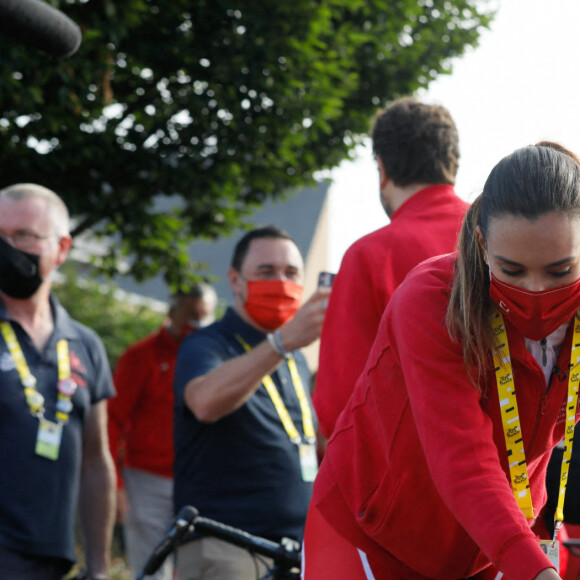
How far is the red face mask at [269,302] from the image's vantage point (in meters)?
4.87

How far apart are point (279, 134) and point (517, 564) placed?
6924mm

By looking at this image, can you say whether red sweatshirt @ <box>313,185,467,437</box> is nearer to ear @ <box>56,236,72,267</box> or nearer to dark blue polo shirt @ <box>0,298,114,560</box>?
dark blue polo shirt @ <box>0,298,114,560</box>

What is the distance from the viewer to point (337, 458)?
8.66 ft

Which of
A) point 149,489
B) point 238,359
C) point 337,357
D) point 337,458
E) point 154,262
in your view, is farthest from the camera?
point 154,262

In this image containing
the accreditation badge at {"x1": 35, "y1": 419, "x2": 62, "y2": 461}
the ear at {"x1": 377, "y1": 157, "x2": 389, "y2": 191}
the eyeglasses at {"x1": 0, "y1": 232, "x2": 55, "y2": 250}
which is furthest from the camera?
the eyeglasses at {"x1": 0, "y1": 232, "x2": 55, "y2": 250}

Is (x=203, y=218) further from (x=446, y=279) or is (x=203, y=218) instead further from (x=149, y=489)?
(x=446, y=279)

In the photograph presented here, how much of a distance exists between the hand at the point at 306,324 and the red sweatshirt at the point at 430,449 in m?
1.41

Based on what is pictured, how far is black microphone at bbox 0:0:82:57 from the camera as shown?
2.02 metres

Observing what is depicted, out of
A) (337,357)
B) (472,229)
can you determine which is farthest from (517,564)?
(337,357)

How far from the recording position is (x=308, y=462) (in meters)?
4.42

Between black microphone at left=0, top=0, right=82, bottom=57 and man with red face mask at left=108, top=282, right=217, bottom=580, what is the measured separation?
5646 mm

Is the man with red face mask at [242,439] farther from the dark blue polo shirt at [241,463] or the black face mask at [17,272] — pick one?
the black face mask at [17,272]

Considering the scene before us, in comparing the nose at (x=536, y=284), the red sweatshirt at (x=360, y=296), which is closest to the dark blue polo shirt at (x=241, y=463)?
the red sweatshirt at (x=360, y=296)

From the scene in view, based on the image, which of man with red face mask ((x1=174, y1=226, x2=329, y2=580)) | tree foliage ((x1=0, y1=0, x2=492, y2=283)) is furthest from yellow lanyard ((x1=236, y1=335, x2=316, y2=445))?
tree foliage ((x1=0, y1=0, x2=492, y2=283))
